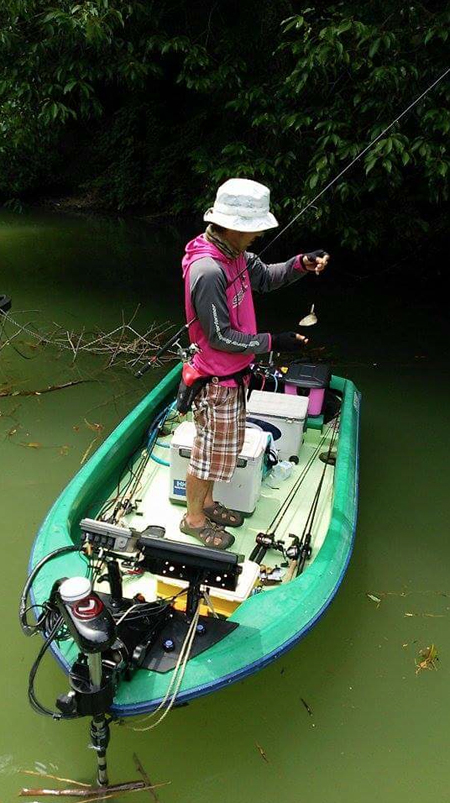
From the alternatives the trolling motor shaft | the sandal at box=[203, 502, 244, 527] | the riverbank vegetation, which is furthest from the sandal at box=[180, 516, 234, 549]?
the riverbank vegetation

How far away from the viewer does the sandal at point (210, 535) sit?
9.53 feet

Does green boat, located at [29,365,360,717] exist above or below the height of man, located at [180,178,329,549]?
below

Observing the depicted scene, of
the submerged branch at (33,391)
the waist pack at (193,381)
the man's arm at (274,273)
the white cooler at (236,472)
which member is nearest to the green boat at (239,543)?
the white cooler at (236,472)

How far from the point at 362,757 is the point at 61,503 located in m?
1.71

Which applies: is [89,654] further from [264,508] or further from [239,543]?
[264,508]

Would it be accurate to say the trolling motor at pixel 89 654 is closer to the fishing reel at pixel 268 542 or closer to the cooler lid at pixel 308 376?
the fishing reel at pixel 268 542

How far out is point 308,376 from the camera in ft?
13.7

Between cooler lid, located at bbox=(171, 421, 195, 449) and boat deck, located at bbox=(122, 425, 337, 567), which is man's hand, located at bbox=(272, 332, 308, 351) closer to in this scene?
cooler lid, located at bbox=(171, 421, 195, 449)

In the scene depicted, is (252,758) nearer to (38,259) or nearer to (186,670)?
(186,670)

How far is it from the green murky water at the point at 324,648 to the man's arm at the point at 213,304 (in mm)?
1512

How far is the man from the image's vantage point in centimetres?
232

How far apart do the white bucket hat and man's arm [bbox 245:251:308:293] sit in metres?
0.44

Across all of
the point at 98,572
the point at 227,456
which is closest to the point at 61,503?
the point at 98,572

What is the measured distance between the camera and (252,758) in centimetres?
230
